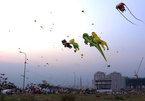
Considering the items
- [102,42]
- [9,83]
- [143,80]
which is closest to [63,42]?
[102,42]

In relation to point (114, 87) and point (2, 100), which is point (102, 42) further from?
point (114, 87)

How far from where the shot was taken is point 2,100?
1830 cm

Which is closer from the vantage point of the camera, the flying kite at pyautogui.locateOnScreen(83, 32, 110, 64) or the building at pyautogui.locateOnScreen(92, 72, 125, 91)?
the flying kite at pyautogui.locateOnScreen(83, 32, 110, 64)

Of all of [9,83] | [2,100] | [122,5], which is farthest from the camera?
[9,83]

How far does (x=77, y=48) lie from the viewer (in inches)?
805

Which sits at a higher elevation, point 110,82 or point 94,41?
point 94,41

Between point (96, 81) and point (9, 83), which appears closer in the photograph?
point (9, 83)

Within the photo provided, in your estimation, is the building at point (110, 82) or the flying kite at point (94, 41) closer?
the flying kite at point (94, 41)

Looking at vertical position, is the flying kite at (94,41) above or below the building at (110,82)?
above

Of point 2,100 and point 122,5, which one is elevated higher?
point 122,5

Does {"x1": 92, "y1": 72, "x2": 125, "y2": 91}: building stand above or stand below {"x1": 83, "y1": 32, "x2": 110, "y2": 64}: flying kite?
below

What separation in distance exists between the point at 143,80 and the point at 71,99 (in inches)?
4612

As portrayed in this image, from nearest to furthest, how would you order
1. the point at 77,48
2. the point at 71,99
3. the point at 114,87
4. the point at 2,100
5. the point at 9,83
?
the point at 2,100 → the point at 77,48 → the point at 71,99 → the point at 9,83 → the point at 114,87

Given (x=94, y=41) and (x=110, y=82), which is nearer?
(x=94, y=41)
